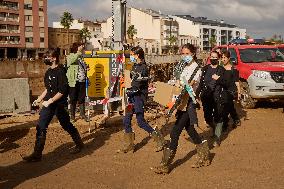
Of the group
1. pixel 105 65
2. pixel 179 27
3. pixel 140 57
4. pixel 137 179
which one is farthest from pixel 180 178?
pixel 179 27

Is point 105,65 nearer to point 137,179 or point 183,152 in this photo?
point 183,152

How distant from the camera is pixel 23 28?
73312 mm

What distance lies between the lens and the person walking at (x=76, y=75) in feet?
31.9

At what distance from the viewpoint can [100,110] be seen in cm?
1169

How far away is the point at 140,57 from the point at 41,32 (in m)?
70.1

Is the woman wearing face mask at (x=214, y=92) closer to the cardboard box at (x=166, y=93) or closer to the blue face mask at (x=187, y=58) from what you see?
the cardboard box at (x=166, y=93)

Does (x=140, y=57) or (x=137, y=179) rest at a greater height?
(x=140, y=57)

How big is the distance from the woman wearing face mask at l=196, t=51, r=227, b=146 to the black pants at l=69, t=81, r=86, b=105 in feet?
9.37

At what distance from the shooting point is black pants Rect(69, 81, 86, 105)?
995 centimetres

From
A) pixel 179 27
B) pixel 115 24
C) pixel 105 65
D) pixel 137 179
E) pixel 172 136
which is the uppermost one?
pixel 179 27

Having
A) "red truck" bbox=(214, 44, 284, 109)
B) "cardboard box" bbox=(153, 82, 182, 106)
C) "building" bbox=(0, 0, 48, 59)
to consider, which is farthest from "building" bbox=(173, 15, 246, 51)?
"cardboard box" bbox=(153, 82, 182, 106)

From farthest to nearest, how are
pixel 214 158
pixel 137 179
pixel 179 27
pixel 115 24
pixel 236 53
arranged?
pixel 179 27 < pixel 236 53 < pixel 115 24 < pixel 214 158 < pixel 137 179

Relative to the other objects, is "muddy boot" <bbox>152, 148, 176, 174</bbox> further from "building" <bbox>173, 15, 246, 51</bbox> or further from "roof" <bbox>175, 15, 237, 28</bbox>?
"roof" <bbox>175, 15, 237, 28</bbox>

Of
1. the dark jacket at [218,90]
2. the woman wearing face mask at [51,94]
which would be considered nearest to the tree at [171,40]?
the dark jacket at [218,90]
